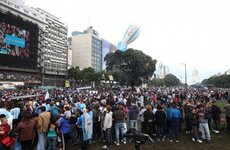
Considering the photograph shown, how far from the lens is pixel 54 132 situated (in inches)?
335

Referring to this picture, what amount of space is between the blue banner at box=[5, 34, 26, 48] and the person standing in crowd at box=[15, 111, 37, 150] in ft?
210

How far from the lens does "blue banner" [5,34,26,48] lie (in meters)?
65.1

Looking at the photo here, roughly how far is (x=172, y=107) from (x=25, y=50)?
67178mm

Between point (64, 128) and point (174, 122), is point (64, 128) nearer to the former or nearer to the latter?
point (64, 128)

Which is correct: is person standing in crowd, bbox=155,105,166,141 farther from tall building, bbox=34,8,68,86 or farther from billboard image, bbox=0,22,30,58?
tall building, bbox=34,8,68,86

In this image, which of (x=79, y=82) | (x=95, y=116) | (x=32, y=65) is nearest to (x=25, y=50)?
(x=32, y=65)

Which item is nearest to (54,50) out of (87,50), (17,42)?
(87,50)

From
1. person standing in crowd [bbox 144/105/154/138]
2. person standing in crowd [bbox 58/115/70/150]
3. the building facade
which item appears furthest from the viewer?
the building facade

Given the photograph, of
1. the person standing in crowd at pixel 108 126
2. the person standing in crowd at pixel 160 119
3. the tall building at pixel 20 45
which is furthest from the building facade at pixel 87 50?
the person standing in crowd at pixel 108 126

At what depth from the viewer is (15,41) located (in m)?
67.4

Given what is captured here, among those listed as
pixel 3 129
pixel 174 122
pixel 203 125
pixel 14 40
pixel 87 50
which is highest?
pixel 87 50

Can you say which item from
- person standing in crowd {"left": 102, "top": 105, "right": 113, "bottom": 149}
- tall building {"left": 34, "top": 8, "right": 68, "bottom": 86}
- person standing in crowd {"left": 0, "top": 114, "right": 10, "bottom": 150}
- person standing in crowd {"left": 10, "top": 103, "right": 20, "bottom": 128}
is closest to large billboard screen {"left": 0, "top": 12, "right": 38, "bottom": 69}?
tall building {"left": 34, "top": 8, "right": 68, "bottom": 86}

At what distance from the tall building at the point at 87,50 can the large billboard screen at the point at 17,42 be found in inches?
2248

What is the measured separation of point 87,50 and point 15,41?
66.2 meters
